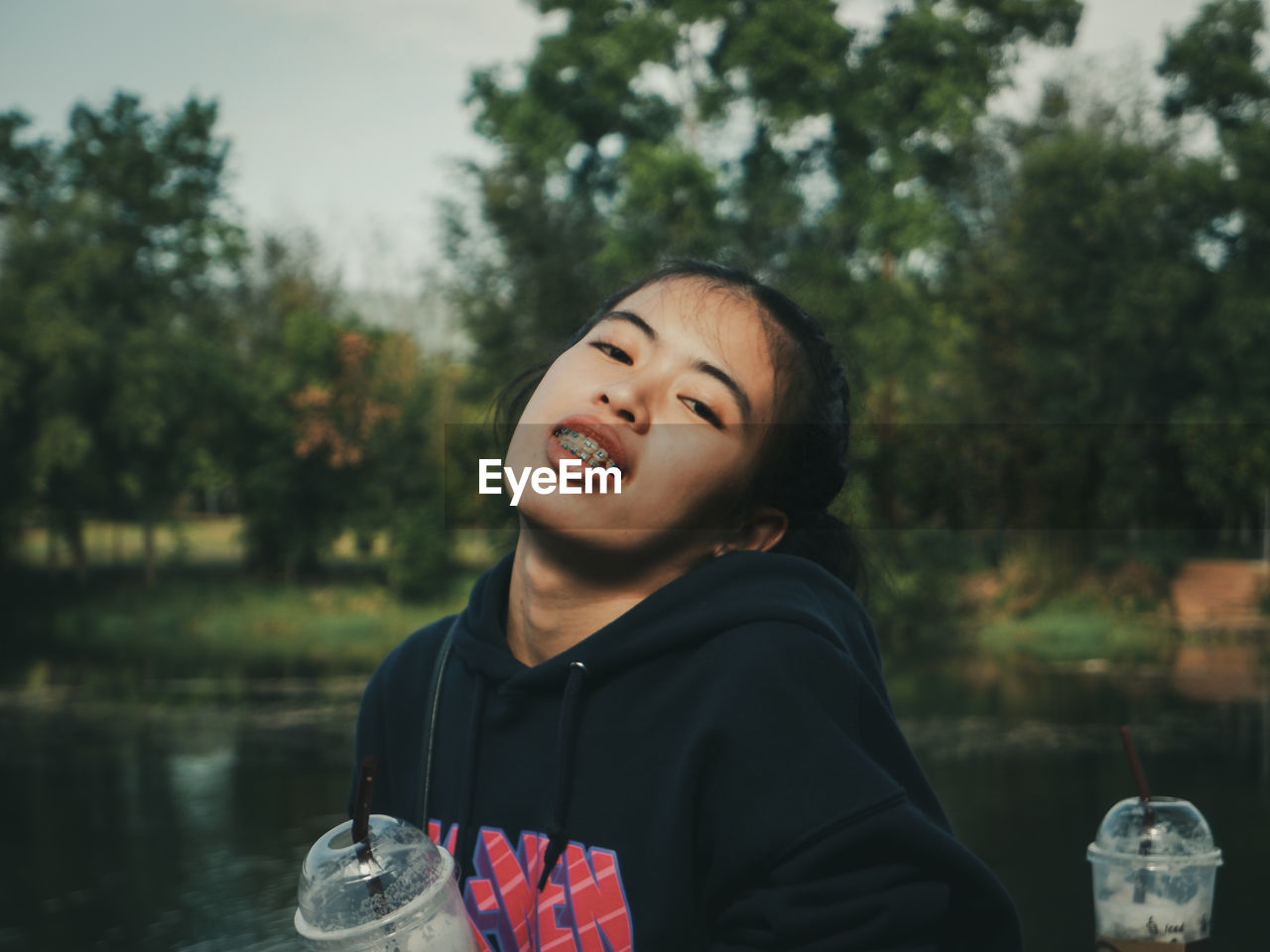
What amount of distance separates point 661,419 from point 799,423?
19 centimetres

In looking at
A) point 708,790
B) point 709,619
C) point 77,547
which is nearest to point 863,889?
point 708,790

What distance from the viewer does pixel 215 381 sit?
63.1ft

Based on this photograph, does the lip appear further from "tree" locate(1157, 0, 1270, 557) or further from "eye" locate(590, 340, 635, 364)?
"tree" locate(1157, 0, 1270, 557)

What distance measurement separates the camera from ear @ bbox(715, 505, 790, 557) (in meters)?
1.54

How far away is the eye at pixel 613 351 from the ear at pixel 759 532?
0.23 metres

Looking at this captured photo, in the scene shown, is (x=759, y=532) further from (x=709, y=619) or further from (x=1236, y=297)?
(x=1236, y=297)

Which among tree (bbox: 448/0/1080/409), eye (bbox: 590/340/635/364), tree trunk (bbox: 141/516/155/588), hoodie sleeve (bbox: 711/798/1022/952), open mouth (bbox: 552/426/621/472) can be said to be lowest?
tree trunk (bbox: 141/516/155/588)

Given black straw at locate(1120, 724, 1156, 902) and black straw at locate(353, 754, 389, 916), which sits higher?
black straw at locate(353, 754, 389, 916)

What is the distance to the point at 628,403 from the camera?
4.60 feet

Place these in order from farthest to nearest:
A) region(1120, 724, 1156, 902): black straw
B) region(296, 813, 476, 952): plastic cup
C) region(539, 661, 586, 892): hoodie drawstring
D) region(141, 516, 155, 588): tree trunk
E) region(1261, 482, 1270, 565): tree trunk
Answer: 1. region(141, 516, 155, 588): tree trunk
2. region(1261, 482, 1270, 565): tree trunk
3. region(1120, 724, 1156, 902): black straw
4. region(539, 661, 586, 892): hoodie drawstring
5. region(296, 813, 476, 952): plastic cup

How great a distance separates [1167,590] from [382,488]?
421 inches

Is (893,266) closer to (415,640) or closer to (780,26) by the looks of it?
(780,26)

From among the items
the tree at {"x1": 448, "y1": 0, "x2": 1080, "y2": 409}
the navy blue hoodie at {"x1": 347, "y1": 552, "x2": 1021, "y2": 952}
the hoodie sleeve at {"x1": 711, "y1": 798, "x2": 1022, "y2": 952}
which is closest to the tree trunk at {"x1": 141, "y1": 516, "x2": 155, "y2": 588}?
the tree at {"x1": 448, "y1": 0, "x2": 1080, "y2": 409}

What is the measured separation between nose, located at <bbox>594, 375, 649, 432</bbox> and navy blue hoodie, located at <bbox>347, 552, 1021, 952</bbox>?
17cm
